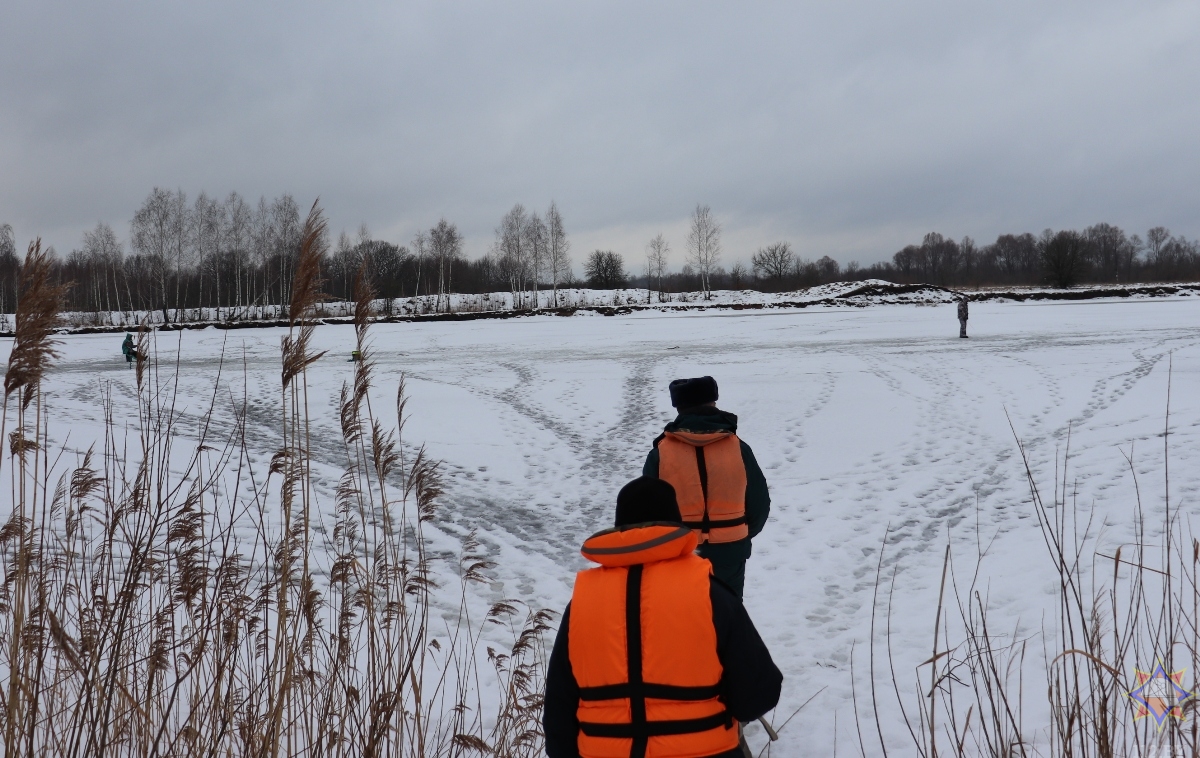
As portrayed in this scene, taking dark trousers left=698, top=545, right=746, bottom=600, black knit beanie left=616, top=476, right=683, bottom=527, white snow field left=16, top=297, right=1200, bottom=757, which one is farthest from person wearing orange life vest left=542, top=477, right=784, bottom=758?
dark trousers left=698, top=545, right=746, bottom=600

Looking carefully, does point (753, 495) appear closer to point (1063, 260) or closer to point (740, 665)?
point (740, 665)

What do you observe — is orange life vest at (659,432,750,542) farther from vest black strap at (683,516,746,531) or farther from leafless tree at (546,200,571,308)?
leafless tree at (546,200,571,308)

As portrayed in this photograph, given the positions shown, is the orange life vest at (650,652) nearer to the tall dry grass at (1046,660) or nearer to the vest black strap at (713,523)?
the tall dry grass at (1046,660)

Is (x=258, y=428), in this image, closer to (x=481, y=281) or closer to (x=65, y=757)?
(x=65, y=757)

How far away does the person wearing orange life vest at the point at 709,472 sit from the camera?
3736 mm

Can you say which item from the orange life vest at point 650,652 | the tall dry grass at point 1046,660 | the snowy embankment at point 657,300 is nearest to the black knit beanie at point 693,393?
the tall dry grass at point 1046,660

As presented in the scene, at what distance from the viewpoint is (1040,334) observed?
22984mm

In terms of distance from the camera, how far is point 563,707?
2.20 meters

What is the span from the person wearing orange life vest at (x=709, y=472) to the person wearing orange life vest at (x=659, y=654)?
1595mm

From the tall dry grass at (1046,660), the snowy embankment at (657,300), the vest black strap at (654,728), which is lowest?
the tall dry grass at (1046,660)

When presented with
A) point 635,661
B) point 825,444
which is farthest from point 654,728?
point 825,444

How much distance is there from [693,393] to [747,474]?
531mm

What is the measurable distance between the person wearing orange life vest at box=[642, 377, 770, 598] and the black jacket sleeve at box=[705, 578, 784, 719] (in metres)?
1.59

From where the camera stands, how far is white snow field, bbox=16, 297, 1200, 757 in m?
5.63
